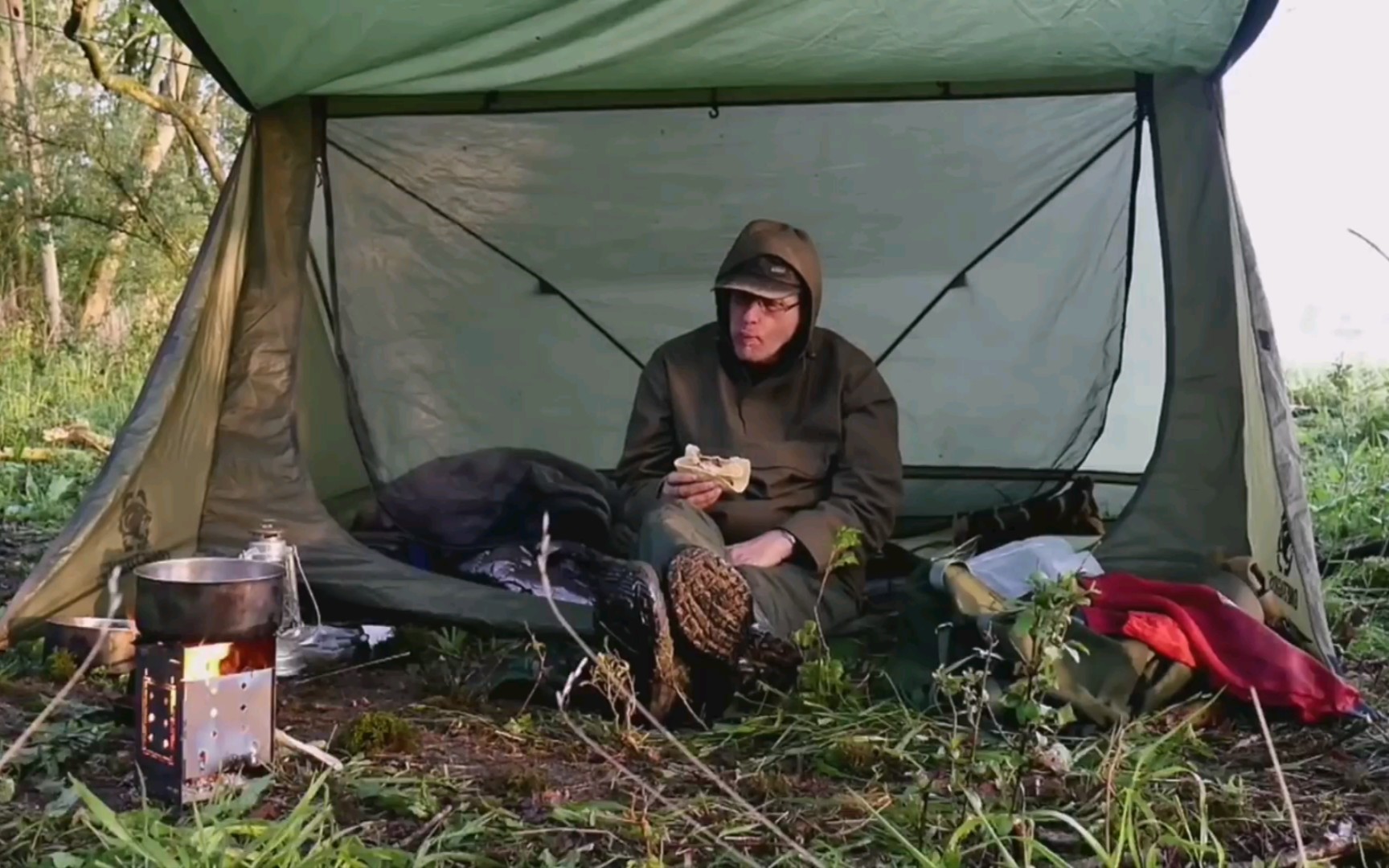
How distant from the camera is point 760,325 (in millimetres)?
2914

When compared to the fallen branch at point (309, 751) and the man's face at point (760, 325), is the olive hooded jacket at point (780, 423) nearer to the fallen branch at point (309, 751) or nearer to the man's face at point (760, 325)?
the man's face at point (760, 325)

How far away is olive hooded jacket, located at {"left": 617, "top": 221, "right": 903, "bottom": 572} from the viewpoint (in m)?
2.87

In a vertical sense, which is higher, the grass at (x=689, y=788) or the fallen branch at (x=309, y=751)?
the fallen branch at (x=309, y=751)

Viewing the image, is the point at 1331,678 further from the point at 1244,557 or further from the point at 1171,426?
the point at 1171,426

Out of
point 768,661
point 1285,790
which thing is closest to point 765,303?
point 768,661

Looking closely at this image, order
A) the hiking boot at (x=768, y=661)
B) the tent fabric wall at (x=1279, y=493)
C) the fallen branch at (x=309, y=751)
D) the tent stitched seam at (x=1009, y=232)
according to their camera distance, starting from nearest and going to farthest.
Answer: the fallen branch at (x=309, y=751) < the hiking boot at (x=768, y=661) < the tent fabric wall at (x=1279, y=493) < the tent stitched seam at (x=1009, y=232)

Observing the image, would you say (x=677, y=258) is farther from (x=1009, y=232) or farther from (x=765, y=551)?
(x=765, y=551)

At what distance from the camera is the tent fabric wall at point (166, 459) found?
8.93 ft

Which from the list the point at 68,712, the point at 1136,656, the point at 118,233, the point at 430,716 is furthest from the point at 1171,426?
the point at 118,233

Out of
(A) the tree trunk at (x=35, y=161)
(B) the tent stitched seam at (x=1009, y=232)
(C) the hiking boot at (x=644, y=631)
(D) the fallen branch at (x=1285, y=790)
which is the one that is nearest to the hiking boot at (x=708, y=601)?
(C) the hiking boot at (x=644, y=631)

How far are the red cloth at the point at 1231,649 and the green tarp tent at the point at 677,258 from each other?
0.30 meters

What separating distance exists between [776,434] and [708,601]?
0.79 metres

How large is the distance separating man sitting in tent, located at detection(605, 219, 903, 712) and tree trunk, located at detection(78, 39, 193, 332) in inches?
251

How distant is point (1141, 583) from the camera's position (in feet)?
8.18
